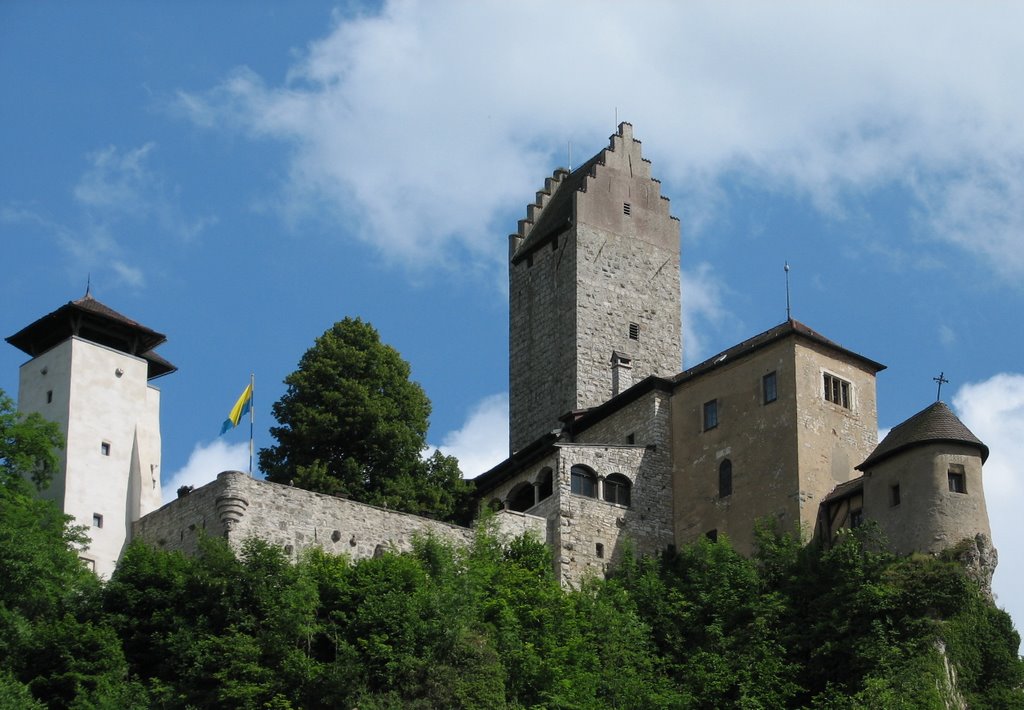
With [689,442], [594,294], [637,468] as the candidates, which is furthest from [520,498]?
[594,294]

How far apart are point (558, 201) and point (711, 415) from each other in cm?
1572

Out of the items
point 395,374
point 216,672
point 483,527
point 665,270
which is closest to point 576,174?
point 665,270

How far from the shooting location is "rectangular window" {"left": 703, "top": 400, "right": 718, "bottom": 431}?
2323 inches

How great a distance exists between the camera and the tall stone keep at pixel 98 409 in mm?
55594

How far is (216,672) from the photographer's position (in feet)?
157

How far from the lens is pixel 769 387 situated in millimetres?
57688

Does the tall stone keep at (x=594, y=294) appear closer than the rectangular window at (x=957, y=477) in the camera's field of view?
No

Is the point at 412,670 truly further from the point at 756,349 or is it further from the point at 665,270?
the point at 665,270

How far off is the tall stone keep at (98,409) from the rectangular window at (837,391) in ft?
59.6

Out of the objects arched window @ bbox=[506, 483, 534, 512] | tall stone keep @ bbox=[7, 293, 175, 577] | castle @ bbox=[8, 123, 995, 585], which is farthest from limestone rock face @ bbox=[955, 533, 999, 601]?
tall stone keep @ bbox=[7, 293, 175, 577]

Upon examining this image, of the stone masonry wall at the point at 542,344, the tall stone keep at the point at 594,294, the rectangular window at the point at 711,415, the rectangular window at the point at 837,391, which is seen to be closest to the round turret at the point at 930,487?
the rectangular window at the point at 837,391

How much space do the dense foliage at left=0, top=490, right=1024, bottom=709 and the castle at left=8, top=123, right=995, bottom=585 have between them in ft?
6.00

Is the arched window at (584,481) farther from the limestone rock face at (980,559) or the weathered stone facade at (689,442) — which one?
the limestone rock face at (980,559)

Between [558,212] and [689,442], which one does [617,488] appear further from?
[558,212]
